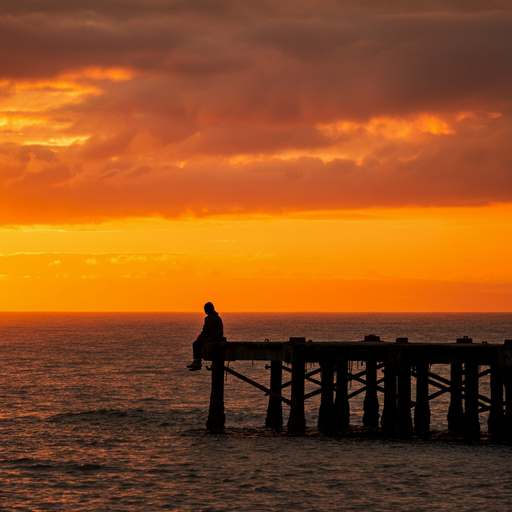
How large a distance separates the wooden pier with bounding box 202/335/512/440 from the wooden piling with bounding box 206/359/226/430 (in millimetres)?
39

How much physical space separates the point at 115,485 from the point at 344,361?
11633 millimetres

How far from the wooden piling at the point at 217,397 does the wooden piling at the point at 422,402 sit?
7.58 m

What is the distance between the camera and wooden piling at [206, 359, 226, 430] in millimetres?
31516

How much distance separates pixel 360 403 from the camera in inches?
1948

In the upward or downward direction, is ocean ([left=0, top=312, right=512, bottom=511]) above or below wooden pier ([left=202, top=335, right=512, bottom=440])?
below

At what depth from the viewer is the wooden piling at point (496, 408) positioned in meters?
30.3

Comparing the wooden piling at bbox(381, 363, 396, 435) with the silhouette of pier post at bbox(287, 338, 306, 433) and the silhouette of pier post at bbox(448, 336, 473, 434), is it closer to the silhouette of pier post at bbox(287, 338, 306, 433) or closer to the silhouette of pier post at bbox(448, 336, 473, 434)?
the silhouette of pier post at bbox(448, 336, 473, 434)

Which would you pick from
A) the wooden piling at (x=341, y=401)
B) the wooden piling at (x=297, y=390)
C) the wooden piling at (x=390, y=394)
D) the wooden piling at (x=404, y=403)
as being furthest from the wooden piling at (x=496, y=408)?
the wooden piling at (x=297, y=390)

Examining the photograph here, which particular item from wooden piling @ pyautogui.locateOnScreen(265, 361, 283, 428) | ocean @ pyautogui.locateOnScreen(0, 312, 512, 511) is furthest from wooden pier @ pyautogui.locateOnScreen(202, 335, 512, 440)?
ocean @ pyautogui.locateOnScreen(0, 312, 512, 511)

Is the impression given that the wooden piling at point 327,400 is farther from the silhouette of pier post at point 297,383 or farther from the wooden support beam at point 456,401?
the wooden support beam at point 456,401

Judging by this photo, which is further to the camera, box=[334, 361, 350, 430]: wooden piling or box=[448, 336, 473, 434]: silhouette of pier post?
box=[334, 361, 350, 430]: wooden piling

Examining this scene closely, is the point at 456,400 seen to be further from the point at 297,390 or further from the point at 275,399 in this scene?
the point at 275,399

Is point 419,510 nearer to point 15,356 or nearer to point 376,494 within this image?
point 376,494

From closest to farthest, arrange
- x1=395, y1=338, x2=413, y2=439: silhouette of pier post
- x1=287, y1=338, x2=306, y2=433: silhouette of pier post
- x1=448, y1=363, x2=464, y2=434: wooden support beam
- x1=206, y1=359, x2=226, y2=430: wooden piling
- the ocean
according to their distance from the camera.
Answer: the ocean < x1=395, y1=338, x2=413, y2=439: silhouette of pier post < x1=448, y1=363, x2=464, y2=434: wooden support beam < x1=287, y1=338, x2=306, y2=433: silhouette of pier post < x1=206, y1=359, x2=226, y2=430: wooden piling
